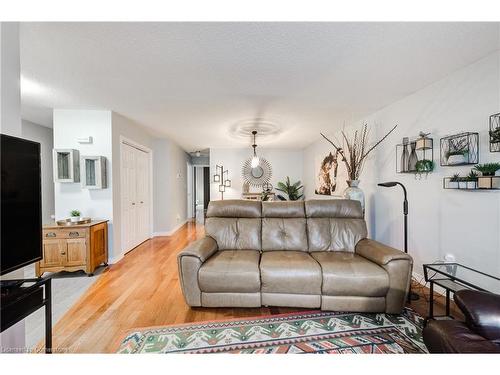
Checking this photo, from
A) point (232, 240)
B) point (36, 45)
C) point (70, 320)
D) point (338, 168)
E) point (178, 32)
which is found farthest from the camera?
point (338, 168)

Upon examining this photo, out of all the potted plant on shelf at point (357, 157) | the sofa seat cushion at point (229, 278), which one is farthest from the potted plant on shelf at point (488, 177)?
the sofa seat cushion at point (229, 278)

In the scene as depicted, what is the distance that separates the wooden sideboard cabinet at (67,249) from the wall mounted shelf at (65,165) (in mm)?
723

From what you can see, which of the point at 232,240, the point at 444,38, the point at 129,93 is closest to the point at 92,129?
the point at 129,93

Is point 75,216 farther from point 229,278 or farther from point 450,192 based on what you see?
point 450,192

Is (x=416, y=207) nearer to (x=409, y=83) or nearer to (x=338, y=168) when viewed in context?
(x=409, y=83)

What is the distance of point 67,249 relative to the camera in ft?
9.18

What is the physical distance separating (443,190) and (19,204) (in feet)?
11.4

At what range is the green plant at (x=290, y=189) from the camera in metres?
6.14

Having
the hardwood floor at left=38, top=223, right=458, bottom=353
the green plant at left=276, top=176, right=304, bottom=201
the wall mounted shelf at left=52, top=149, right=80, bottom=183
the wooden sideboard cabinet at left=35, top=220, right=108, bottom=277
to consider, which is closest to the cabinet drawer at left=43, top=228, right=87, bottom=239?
the wooden sideboard cabinet at left=35, top=220, right=108, bottom=277

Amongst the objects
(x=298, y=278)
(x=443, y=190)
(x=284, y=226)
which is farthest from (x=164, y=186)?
(x=443, y=190)

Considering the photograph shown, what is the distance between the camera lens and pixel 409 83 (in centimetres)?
237

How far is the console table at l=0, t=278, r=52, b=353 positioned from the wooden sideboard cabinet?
1.77 metres
